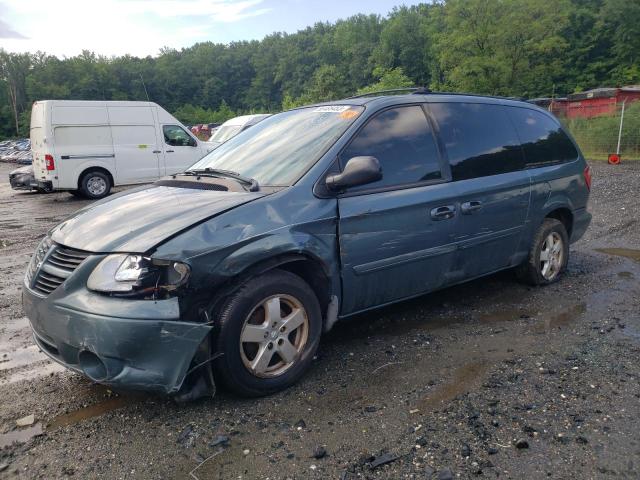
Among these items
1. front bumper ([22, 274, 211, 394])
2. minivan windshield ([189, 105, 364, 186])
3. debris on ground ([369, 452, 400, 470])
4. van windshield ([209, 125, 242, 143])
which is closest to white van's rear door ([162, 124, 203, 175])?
van windshield ([209, 125, 242, 143])

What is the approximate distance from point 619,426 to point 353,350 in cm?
173

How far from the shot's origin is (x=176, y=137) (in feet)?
51.6

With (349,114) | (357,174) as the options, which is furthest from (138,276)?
(349,114)

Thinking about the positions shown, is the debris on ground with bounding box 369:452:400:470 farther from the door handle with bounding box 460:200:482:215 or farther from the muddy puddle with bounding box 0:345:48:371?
the muddy puddle with bounding box 0:345:48:371

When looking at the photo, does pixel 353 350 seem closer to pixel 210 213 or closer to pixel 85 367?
pixel 210 213

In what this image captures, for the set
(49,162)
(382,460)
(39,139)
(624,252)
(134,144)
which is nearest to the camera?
(382,460)

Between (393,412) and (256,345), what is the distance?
88cm

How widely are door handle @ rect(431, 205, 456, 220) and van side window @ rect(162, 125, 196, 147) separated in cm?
1289

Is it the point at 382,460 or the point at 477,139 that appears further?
the point at 477,139

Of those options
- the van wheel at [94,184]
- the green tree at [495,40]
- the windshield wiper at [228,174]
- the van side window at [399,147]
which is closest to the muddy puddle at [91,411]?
the windshield wiper at [228,174]

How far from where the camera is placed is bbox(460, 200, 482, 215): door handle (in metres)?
4.15

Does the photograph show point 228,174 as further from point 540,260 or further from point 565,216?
point 565,216

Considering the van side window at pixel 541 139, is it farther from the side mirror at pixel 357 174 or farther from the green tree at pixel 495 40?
the green tree at pixel 495 40

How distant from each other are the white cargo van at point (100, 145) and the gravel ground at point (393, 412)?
10.7 meters
